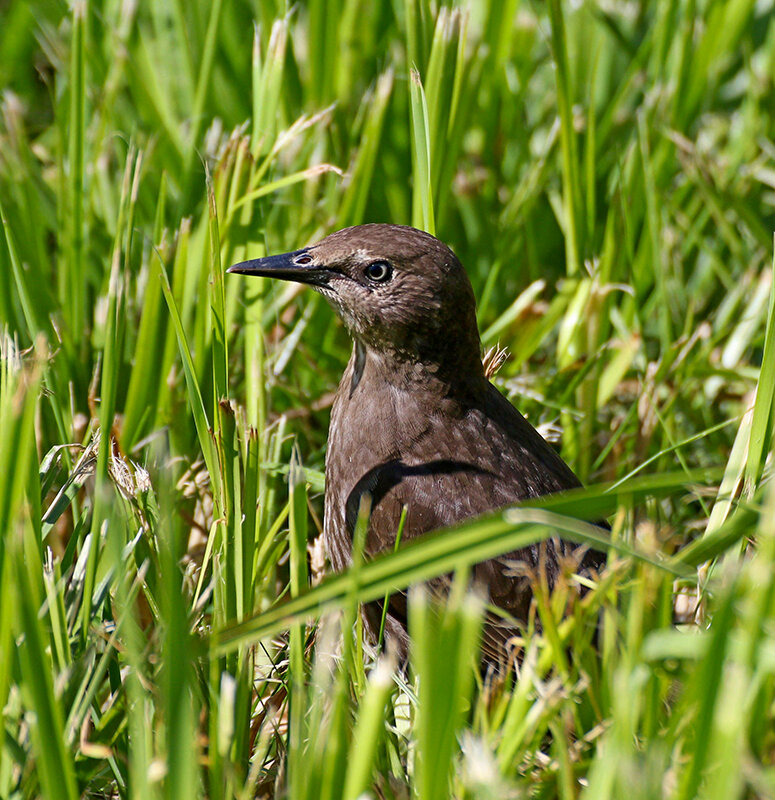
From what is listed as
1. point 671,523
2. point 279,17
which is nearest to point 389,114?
point 279,17

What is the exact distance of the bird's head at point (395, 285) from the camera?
2.50 metres

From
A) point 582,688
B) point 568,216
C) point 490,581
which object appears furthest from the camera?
point 568,216

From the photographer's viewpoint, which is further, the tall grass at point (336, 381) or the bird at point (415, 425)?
the bird at point (415, 425)

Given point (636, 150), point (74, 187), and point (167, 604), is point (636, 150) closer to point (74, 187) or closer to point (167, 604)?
point (74, 187)

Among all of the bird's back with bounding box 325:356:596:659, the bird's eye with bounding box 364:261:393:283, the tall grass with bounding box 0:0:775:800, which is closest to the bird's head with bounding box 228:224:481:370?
the bird's eye with bounding box 364:261:393:283

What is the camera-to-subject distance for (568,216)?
3.25 meters

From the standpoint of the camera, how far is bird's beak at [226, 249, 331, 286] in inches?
99.0

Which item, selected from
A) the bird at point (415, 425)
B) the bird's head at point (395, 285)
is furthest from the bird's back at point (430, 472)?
the bird's head at point (395, 285)

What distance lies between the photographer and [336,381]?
3.29m

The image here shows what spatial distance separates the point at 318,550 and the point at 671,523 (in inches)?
38.9

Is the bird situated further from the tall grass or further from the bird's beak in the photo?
the tall grass

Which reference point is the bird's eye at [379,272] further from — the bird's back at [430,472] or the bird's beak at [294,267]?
the bird's back at [430,472]

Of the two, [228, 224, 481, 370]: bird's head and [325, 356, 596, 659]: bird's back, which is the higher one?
[228, 224, 481, 370]: bird's head

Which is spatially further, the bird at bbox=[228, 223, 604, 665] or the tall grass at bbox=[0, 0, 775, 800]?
the bird at bbox=[228, 223, 604, 665]
